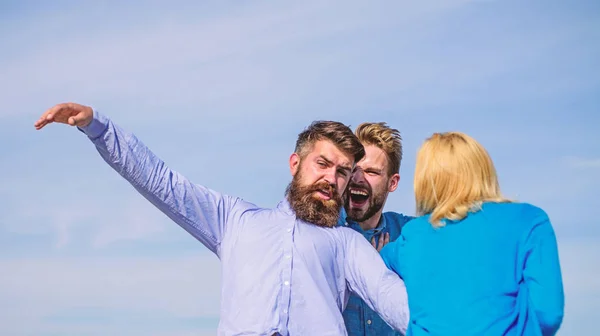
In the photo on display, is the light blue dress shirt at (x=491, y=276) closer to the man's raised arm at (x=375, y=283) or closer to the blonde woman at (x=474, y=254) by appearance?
the blonde woman at (x=474, y=254)

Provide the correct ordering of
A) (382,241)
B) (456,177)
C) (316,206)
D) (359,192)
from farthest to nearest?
(359,192) < (382,241) < (316,206) < (456,177)

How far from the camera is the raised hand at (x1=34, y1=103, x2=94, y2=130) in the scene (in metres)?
6.07

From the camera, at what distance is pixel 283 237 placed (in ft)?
21.7

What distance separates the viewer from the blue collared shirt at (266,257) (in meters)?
6.30

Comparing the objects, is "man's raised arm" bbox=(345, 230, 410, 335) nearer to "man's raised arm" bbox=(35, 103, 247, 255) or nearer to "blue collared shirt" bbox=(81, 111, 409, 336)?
"blue collared shirt" bbox=(81, 111, 409, 336)

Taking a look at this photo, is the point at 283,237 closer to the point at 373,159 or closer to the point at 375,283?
the point at 375,283

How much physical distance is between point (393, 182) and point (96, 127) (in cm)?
310

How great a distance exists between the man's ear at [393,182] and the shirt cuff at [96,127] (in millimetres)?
2955

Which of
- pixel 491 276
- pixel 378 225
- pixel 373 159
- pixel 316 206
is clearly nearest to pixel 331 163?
pixel 316 206

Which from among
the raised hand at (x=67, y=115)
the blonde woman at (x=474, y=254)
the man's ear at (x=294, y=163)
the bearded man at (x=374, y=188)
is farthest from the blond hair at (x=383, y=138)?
the raised hand at (x=67, y=115)

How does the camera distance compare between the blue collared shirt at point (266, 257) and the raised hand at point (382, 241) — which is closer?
the blue collared shirt at point (266, 257)

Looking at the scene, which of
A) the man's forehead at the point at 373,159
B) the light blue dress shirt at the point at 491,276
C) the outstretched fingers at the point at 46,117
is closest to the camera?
the light blue dress shirt at the point at 491,276

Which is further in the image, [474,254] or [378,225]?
[378,225]

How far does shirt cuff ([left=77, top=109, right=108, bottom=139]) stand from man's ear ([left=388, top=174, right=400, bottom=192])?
9.69 feet
